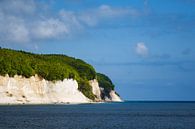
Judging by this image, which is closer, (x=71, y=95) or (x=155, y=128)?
(x=155, y=128)

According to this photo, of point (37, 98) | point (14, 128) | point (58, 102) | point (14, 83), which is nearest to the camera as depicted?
point (14, 128)

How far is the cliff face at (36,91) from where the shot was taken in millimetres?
153125

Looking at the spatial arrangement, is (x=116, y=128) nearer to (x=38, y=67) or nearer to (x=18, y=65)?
(x=18, y=65)

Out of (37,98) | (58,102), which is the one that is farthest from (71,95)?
(37,98)

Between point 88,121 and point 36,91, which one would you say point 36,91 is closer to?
point 36,91

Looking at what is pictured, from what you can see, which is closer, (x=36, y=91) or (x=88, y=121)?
(x=88, y=121)

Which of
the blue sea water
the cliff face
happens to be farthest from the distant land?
the blue sea water

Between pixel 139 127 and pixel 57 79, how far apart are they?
106 m

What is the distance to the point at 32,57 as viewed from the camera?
639 feet

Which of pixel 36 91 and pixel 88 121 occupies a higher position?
pixel 36 91

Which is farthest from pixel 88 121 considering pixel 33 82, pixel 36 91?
pixel 36 91

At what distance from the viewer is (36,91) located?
16712 cm

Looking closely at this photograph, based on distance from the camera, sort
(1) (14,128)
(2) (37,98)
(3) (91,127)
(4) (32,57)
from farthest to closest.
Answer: (4) (32,57) → (2) (37,98) → (3) (91,127) → (1) (14,128)

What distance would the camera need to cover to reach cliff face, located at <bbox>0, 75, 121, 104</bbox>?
502ft
